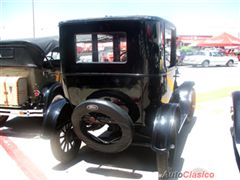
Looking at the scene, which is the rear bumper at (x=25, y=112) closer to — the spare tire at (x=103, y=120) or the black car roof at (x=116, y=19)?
the spare tire at (x=103, y=120)

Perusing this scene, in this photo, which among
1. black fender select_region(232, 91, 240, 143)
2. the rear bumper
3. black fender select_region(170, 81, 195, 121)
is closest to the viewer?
black fender select_region(232, 91, 240, 143)

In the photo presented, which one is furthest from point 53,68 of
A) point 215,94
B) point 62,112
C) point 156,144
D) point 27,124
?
point 215,94

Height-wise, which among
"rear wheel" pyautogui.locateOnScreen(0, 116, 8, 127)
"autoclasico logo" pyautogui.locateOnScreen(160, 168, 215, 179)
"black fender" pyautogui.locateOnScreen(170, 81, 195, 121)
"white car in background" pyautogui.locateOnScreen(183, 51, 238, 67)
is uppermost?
"black fender" pyautogui.locateOnScreen(170, 81, 195, 121)

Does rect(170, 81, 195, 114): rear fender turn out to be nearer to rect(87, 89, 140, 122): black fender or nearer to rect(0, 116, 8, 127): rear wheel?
rect(87, 89, 140, 122): black fender

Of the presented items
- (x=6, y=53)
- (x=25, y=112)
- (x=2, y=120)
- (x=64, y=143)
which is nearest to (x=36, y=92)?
(x=25, y=112)

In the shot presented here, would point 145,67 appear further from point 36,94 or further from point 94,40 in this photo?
point 36,94

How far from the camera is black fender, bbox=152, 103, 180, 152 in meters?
3.99

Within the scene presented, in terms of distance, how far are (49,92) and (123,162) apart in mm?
2521

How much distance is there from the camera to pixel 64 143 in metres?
4.97

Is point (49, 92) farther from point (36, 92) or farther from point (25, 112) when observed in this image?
point (25, 112)

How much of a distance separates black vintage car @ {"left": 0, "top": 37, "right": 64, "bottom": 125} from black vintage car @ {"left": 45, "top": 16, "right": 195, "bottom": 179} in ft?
6.07

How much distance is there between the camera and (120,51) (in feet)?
15.3

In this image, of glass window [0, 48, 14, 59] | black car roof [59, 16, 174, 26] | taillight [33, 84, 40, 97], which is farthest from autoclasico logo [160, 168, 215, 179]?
glass window [0, 48, 14, 59]

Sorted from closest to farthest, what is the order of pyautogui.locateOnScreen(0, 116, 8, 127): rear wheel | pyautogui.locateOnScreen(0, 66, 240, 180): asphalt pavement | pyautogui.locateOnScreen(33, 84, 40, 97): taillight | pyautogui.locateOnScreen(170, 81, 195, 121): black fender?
pyautogui.locateOnScreen(0, 66, 240, 180): asphalt pavement < pyautogui.locateOnScreen(170, 81, 195, 121): black fender < pyautogui.locateOnScreen(33, 84, 40, 97): taillight < pyautogui.locateOnScreen(0, 116, 8, 127): rear wheel
